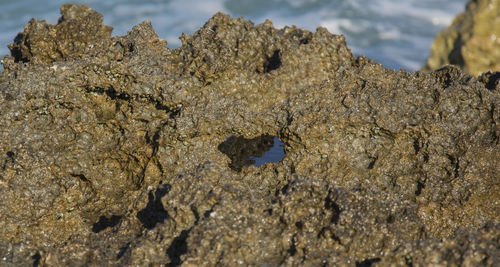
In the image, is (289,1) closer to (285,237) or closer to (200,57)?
(200,57)

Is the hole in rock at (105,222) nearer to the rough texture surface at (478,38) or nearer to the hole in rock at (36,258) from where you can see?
the hole in rock at (36,258)

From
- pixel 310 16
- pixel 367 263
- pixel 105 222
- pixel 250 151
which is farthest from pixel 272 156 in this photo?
pixel 310 16

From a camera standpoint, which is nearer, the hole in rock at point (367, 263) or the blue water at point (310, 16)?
the hole in rock at point (367, 263)

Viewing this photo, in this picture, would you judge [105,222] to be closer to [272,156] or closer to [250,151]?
[250,151]

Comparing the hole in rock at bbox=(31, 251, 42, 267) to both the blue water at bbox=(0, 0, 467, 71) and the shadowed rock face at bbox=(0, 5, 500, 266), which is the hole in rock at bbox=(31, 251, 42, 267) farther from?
the blue water at bbox=(0, 0, 467, 71)

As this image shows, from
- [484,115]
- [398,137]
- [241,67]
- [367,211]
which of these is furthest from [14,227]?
[484,115]

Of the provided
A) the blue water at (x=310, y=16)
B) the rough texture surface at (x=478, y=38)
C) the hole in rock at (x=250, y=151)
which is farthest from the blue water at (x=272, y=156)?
the blue water at (x=310, y=16)

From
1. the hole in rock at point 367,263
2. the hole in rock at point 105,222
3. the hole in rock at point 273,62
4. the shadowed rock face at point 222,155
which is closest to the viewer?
the hole in rock at point 367,263
